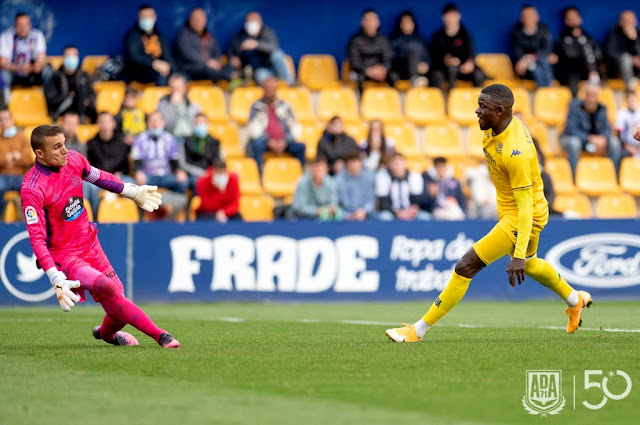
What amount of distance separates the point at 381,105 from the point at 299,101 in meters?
1.58

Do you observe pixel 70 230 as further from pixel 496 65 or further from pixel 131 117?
pixel 496 65

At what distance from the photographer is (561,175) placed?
2053 centimetres

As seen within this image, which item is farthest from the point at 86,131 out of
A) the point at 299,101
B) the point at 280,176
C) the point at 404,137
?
the point at 404,137

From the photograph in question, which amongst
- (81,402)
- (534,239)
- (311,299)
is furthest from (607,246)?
(81,402)

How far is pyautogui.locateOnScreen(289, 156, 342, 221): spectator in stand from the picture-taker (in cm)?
1778

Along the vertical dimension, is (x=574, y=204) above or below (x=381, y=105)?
below

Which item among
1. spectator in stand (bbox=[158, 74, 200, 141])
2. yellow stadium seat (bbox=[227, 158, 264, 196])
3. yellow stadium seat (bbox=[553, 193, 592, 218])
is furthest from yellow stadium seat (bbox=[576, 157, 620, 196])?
spectator in stand (bbox=[158, 74, 200, 141])

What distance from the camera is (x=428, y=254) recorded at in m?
17.3

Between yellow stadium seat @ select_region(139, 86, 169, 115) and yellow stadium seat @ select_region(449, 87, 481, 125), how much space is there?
5464 millimetres

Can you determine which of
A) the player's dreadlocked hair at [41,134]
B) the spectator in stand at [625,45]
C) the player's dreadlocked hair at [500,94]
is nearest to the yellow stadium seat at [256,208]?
the spectator in stand at [625,45]

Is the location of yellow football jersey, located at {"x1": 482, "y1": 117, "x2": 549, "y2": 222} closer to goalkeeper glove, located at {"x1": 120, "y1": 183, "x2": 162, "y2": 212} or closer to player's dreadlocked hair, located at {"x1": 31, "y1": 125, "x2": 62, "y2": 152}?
goalkeeper glove, located at {"x1": 120, "y1": 183, "x2": 162, "y2": 212}

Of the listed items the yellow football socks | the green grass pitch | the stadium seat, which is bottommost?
the green grass pitch

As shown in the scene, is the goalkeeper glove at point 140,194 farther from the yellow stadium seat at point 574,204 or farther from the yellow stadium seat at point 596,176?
the yellow stadium seat at point 596,176

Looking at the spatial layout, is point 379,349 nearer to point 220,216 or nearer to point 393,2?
point 220,216
